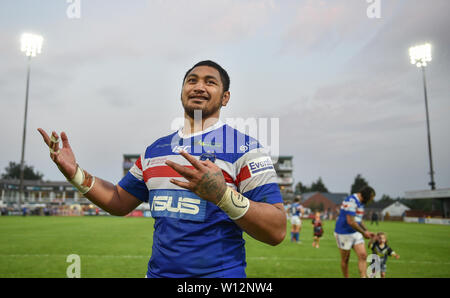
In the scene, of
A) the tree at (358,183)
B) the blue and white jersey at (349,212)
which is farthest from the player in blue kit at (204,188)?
the tree at (358,183)

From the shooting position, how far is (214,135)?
94.6 inches

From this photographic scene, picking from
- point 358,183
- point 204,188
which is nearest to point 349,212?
point 204,188

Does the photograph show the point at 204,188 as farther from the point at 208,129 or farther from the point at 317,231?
the point at 317,231

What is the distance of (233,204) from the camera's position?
181 cm

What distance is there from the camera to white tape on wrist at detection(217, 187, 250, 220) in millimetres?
1796

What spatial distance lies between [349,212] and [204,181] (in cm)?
762

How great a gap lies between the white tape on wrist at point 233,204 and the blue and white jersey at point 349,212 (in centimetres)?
730

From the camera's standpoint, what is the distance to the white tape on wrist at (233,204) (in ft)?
5.89

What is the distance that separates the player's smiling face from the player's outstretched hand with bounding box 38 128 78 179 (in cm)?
105

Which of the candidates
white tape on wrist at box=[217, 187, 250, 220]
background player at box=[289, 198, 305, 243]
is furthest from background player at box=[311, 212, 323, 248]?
white tape on wrist at box=[217, 187, 250, 220]
